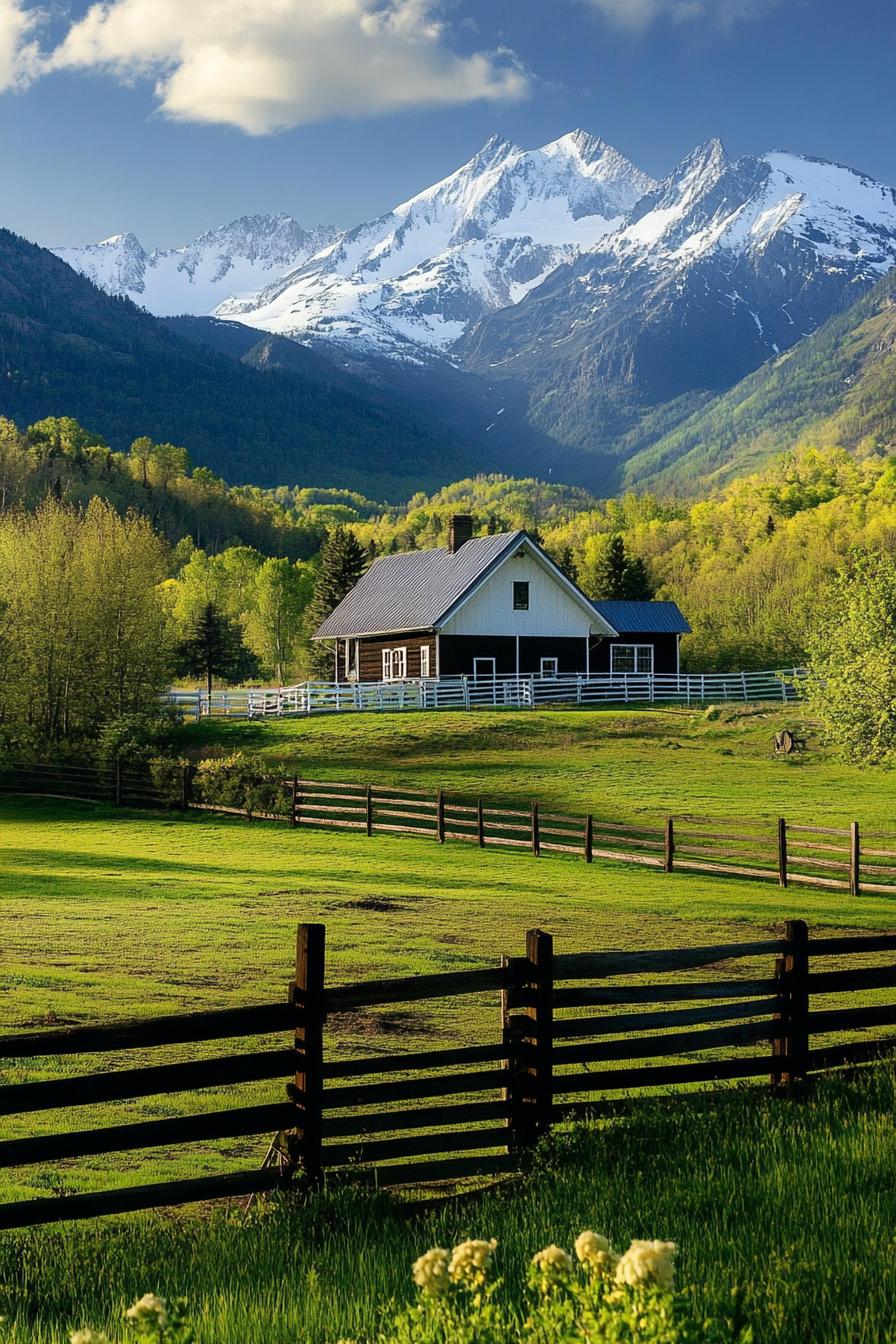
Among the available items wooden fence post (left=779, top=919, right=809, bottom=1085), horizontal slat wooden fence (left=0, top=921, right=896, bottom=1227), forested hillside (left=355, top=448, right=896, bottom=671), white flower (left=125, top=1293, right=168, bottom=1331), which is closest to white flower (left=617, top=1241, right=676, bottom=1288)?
white flower (left=125, top=1293, right=168, bottom=1331)

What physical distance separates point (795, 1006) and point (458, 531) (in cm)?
6205

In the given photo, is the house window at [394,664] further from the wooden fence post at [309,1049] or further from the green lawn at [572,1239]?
the green lawn at [572,1239]

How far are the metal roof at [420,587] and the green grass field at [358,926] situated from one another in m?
10.5

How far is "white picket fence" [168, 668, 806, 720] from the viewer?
203 feet

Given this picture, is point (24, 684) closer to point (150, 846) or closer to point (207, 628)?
point (150, 846)

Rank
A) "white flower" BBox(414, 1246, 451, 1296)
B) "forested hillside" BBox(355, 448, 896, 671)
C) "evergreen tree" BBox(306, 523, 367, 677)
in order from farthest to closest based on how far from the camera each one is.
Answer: "forested hillside" BBox(355, 448, 896, 671) → "evergreen tree" BBox(306, 523, 367, 677) → "white flower" BBox(414, 1246, 451, 1296)

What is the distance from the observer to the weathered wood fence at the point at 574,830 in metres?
28.9

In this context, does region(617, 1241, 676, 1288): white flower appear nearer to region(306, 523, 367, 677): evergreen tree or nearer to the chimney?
the chimney

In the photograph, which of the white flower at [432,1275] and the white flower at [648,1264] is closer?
the white flower at [648,1264]

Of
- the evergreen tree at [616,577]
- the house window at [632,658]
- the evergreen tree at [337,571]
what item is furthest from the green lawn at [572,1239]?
the evergreen tree at [616,577]

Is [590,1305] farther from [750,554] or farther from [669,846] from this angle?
[750,554]

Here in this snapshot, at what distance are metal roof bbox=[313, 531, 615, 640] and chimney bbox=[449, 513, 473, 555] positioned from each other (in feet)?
1.17

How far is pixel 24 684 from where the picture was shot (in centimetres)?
5519

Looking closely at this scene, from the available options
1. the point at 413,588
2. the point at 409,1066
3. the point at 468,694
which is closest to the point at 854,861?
the point at 409,1066
